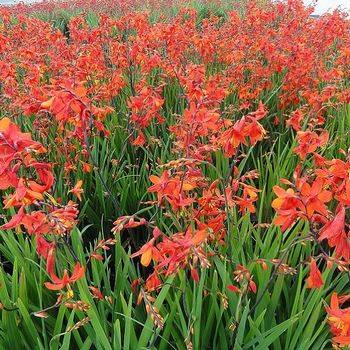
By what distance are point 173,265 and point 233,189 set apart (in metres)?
0.59

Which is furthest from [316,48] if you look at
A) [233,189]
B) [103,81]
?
[233,189]

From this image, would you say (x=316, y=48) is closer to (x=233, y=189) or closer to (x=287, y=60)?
(x=287, y=60)

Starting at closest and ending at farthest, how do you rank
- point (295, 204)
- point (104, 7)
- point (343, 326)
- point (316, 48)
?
1. point (343, 326)
2. point (295, 204)
3. point (316, 48)
4. point (104, 7)

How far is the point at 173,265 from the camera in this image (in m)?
1.14

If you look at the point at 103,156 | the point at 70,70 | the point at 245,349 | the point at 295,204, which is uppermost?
the point at 70,70

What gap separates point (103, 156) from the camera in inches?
107

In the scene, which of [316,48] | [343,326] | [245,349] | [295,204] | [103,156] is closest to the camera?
[343,326]

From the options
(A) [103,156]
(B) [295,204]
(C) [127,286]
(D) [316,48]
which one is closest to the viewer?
(B) [295,204]

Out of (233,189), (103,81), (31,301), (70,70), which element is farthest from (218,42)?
(31,301)

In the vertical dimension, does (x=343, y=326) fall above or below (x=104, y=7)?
below

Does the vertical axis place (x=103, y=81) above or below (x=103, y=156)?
above

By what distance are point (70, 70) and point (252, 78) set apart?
5.10ft

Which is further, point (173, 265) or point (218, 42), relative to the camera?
point (218, 42)

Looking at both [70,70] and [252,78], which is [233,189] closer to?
[70,70]
